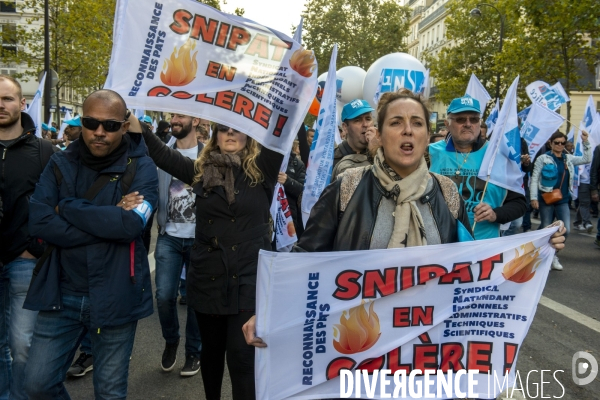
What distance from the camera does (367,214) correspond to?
2777 millimetres

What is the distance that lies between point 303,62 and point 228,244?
3.71 ft

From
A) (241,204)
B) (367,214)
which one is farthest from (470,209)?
(367,214)

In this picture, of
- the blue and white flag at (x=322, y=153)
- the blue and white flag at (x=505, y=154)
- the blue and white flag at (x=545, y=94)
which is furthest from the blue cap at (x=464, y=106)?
the blue and white flag at (x=545, y=94)

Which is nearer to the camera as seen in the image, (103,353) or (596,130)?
→ (103,353)

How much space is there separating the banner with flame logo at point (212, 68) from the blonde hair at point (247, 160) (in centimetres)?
22

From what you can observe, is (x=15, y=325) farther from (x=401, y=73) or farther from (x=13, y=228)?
(x=401, y=73)

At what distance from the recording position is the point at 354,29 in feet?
172

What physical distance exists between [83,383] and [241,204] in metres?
2.03

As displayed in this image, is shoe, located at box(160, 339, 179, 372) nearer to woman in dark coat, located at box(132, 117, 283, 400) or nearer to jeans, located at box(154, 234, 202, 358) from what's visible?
jeans, located at box(154, 234, 202, 358)

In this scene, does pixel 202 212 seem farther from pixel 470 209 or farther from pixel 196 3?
pixel 470 209

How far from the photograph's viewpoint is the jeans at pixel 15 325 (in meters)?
3.73

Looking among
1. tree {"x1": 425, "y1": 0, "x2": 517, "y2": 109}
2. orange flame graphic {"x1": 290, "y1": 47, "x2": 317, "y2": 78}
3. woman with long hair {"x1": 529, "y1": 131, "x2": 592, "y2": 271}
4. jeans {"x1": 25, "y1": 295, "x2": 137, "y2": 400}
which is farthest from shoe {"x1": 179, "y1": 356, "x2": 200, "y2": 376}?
tree {"x1": 425, "y1": 0, "x2": 517, "y2": 109}

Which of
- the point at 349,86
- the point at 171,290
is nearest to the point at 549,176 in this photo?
the point at 349,86

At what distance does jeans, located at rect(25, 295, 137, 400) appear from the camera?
3.15 metres
